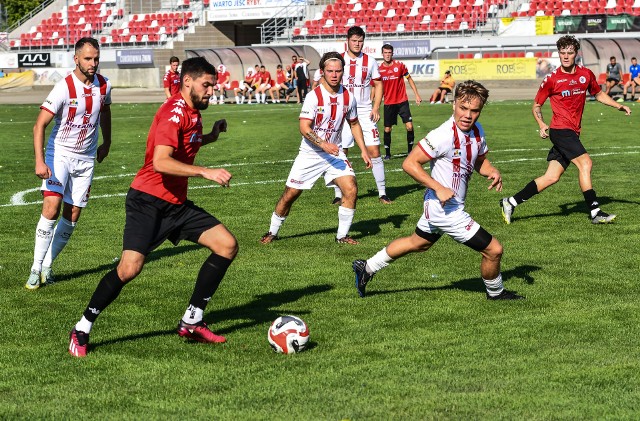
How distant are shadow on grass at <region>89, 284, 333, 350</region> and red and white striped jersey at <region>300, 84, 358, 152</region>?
2810mm

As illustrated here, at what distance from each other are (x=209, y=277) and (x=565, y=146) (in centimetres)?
717

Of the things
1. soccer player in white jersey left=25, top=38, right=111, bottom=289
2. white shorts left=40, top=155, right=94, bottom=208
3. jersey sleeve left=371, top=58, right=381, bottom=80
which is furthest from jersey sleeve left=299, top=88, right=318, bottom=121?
jersey sleeve left=371, top=58, right=381, bottom=80

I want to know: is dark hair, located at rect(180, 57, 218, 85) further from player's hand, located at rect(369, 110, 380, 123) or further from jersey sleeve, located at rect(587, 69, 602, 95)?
player's hand, located at rect(369, 110, 380, 123)

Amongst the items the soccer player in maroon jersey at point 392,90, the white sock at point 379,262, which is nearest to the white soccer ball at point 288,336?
the white sock at point 379,262

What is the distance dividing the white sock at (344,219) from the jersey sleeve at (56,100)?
3565mm

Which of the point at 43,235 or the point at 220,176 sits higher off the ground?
the point at 220,176

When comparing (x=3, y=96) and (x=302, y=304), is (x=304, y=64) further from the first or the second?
(x=302, y=304)

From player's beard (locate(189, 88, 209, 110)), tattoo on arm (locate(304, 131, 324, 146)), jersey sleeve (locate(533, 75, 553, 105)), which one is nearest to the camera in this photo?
player's beard (locate(189, 88, 209, 110))

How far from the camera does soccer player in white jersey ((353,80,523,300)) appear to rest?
803 centimetres

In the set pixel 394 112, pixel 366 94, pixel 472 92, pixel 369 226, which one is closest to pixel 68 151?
pixel 472 92

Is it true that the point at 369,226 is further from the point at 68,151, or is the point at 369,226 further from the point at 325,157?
the point at 68,151

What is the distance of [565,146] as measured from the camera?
43.3 feet

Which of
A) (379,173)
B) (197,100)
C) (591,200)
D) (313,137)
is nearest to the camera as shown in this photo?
(197,100)

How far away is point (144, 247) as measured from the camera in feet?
23.7
